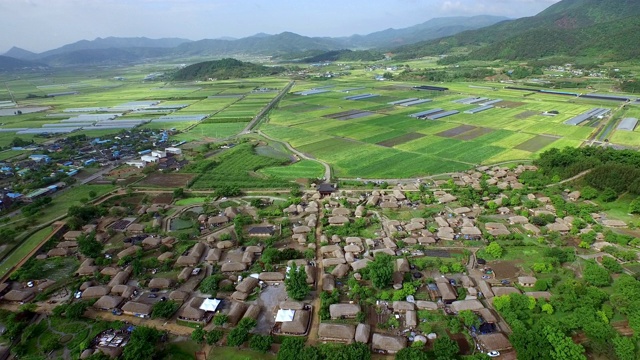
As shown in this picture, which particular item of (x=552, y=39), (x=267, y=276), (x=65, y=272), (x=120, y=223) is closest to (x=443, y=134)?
(x=267, y=276)

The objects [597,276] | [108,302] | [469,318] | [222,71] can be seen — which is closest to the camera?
[469,318]

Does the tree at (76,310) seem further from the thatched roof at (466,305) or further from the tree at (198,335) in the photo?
the thatched roof at (466,305)

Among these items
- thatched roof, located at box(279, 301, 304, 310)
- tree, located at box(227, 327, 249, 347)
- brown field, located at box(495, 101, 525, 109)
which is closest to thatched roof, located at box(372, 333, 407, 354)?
thatched roof, located at box(279, 301, 304, 310)

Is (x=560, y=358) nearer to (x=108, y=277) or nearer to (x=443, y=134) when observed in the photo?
(x=108, y=277)

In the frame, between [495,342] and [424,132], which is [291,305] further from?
[424,132]

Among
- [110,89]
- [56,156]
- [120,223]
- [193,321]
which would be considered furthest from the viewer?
[110,89]

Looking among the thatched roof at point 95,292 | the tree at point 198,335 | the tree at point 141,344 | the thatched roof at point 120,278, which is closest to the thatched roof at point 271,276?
the tree at point 198,335

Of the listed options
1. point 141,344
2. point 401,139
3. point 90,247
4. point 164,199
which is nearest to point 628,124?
point 401,139
